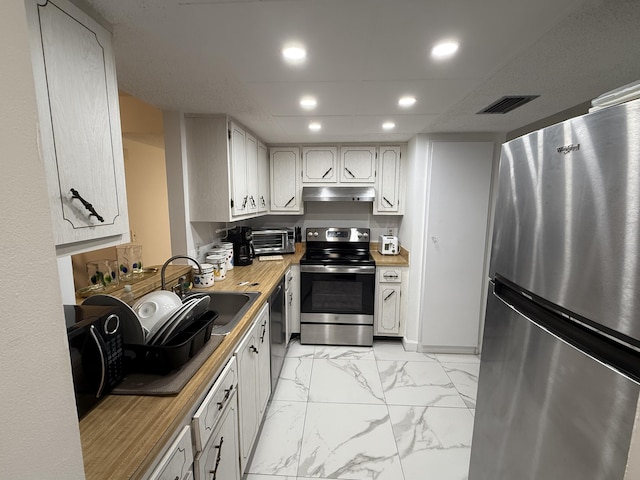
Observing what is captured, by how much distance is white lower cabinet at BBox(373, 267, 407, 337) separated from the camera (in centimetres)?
286

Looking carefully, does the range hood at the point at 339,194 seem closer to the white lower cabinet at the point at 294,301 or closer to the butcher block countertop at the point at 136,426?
the white lower cabinet at the point at 294,301

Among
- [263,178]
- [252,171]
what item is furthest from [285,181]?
[252,171]

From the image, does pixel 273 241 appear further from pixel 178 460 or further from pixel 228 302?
pixel 178 460

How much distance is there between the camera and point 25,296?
0.42 m

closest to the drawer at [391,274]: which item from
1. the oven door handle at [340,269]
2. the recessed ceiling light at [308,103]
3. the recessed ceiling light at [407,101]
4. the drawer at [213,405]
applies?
the oven door handle at [340,269]

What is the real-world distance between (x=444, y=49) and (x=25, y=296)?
1.50 meters

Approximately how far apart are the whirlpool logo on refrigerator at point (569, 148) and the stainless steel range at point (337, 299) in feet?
6.85

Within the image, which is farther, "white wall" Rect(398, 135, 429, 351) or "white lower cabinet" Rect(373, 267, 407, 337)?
"white lower cabinet" Rect(373, 267, 407, 337)

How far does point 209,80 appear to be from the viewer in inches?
58.1

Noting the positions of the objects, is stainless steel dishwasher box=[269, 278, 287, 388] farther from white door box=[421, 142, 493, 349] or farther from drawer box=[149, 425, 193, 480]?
white door box=[421, 142, 493, 349]

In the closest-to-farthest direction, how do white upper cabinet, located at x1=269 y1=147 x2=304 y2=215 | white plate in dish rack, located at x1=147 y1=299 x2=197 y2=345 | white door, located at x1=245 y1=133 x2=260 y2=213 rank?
white plate in dish rack, located at x1=147 y1=299 x2=197 y2=345
white door, located at x1=245 y1=133 x2=260 y2=213
white upper cabinet, located at x1=269 y1=147 x2=304 y2=215

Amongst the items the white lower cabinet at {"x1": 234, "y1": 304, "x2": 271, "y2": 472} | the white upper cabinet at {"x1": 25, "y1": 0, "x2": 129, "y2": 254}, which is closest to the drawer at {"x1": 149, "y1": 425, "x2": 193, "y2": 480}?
the white lower cabinet at {"x1": 234, "y1": 304, "x2": 271, "y2": 472}

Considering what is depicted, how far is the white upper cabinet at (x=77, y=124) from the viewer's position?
0.76 m

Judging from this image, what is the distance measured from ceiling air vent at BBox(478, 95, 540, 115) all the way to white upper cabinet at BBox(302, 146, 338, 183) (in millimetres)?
1507
